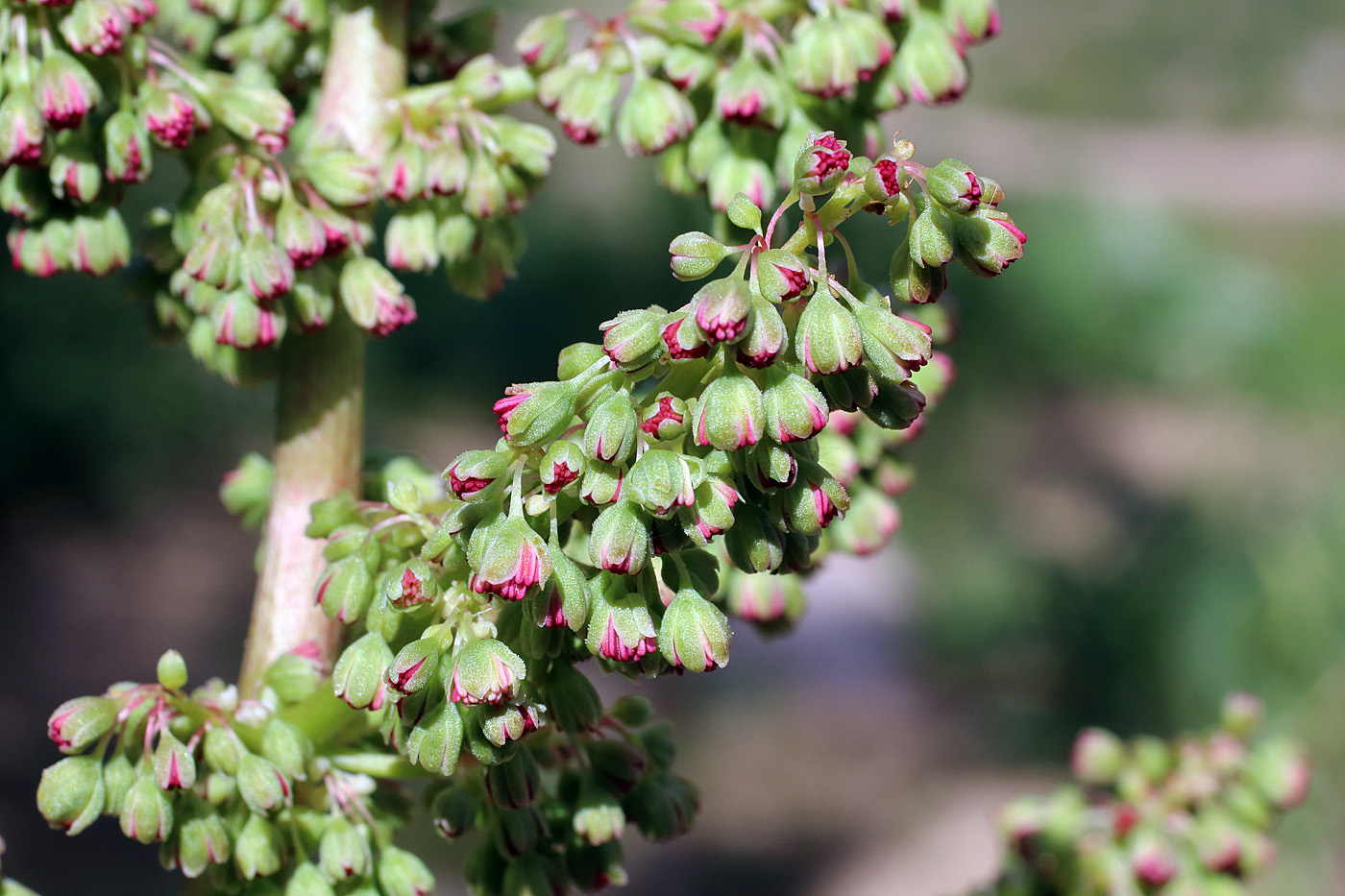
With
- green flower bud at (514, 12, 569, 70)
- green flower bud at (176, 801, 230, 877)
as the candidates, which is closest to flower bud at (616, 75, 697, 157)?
green flower bud at (514, 12, 569, 70)

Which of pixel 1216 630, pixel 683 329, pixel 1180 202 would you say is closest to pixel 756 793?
pixel 1216 630

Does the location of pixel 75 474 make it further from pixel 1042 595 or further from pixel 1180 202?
pixel 1180 202

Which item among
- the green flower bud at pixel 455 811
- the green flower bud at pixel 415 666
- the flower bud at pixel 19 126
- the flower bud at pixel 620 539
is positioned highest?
the flower bud at pixel 19 126

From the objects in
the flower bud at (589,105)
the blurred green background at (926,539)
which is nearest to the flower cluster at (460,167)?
the flower bud at (589,105)

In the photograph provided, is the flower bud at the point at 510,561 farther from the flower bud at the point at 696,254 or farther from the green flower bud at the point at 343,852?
the green flower bud at the point at 343,852

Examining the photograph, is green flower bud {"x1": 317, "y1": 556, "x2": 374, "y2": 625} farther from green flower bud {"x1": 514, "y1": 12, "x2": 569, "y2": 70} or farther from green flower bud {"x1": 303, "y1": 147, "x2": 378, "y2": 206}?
green flower bud {"x1": 514, "y1": 12, "x2": 569, "y2": 70}
